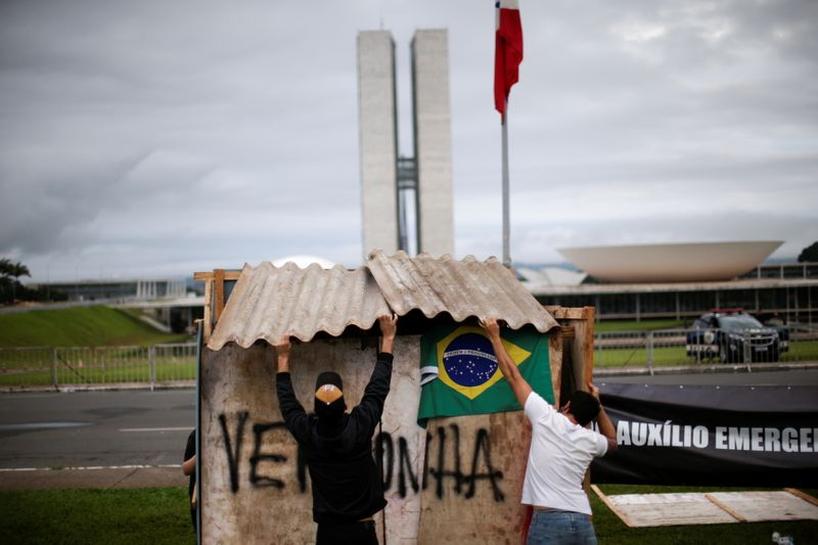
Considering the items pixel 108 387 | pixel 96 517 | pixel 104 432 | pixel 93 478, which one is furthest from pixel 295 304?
pixel 108 387

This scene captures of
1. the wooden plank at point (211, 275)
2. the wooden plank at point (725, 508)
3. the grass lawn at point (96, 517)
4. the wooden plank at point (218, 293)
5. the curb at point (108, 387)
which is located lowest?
the grass lawn at point (96, 517)

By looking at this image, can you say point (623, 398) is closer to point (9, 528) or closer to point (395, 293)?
point (395, 293)

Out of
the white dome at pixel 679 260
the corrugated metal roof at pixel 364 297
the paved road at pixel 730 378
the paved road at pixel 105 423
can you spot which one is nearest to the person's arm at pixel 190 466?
the corrugated metal roof at pixel 364 297

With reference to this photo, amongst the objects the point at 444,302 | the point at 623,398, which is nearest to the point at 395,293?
the point at 444,302

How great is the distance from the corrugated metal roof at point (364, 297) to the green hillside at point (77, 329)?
1098 inches

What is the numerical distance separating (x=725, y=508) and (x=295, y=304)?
517 centimetres

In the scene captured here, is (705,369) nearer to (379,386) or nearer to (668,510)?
(668,510)

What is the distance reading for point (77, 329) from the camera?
35812mm

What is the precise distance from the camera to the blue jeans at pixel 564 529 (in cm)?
401

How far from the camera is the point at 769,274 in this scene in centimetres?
4894

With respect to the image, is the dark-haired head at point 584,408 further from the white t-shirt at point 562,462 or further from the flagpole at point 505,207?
the flagpole at point 505,207

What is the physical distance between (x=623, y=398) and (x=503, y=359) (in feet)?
9.04

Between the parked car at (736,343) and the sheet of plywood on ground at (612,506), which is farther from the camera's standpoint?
the parked car at (736,343)

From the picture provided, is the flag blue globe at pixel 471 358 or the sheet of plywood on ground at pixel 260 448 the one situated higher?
the flag blue globe at pixel 471 358
